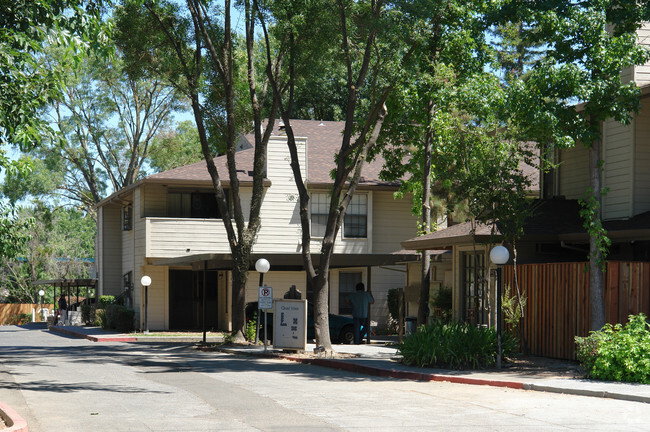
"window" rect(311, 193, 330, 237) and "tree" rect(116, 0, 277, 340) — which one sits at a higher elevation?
"tree" rect(116, 0, 277, 340)

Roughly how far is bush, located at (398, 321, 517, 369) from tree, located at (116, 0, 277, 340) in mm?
9045

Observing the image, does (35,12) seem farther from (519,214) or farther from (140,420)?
(519,214)

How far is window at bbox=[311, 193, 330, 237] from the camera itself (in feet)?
108

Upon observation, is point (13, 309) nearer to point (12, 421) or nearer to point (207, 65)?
point (207, 65)

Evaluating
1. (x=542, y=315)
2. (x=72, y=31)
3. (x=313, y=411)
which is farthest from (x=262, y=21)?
(x=313, y=411)

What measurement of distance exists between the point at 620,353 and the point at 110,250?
1240 inches

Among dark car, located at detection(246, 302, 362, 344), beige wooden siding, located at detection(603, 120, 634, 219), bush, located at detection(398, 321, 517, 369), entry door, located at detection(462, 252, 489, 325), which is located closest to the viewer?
bush, located at detection(398, 321, 517, 369)

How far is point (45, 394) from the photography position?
1299 cm

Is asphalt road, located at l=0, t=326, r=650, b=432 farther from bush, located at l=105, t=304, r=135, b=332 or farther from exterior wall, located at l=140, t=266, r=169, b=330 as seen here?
exterior wall, located at l=140, t=266, r=169, b=330

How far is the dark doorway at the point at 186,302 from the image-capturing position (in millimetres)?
34562

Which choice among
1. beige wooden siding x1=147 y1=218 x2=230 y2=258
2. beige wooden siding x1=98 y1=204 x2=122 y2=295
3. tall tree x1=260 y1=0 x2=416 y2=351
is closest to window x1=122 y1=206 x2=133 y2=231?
beige wooden siding x1=147 y1=218 x2=230 y2=258

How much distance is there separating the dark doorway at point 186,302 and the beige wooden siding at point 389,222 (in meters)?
7.72

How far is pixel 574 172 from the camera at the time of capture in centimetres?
2217

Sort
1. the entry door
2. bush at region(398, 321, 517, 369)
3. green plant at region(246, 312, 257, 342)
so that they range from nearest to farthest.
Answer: bush at region(398, 321, 517, 369), the entry door, green plant at region(246, 312, 257, 342)
